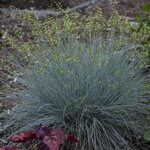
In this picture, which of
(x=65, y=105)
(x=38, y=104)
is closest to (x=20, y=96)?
(x=38, y=104)

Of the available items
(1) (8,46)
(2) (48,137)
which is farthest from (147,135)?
(1) (8,46)

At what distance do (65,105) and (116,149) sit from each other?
0.49m

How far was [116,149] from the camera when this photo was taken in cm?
324

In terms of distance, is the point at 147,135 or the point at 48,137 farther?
the point at 147,135

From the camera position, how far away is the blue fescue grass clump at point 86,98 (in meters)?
3.29

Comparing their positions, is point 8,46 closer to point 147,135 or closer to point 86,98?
point 86,98

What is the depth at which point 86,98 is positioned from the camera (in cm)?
331

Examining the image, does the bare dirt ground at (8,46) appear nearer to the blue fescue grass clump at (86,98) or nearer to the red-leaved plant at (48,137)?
the blue fescue grass clump at (86,98)

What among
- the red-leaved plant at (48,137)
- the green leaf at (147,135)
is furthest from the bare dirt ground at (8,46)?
the red-leaved plant at (48,137)

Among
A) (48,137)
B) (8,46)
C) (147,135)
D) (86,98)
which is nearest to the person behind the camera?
(48,137)

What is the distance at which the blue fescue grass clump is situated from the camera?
3.29 metres

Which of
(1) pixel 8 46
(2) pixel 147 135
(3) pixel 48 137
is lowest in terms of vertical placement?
(2) pixel 147 135

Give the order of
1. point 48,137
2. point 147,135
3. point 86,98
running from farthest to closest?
1. point 86,98
2. point 147,135
3. point 48,137

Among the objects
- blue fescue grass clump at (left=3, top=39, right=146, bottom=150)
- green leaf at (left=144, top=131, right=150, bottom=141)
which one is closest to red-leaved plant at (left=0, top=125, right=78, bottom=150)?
blue fescue grass clump at (left=3, top=39, right=146, bottom=150)
